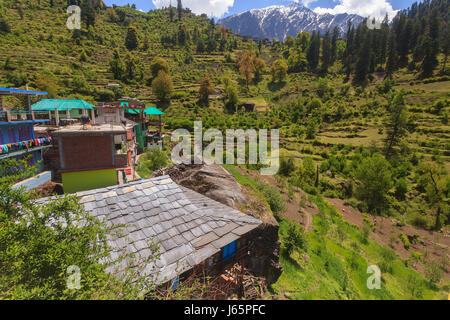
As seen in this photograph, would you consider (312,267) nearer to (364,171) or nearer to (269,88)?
(364,171)

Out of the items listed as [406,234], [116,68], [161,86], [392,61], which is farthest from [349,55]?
[116,68]

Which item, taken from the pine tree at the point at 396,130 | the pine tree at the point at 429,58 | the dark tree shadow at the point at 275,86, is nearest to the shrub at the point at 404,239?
the pine tree at the point at 396,130

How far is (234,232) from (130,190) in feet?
11.9

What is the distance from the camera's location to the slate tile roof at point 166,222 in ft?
15.9

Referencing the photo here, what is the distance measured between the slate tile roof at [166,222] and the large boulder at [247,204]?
3614 millimetres

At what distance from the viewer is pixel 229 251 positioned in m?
6.81

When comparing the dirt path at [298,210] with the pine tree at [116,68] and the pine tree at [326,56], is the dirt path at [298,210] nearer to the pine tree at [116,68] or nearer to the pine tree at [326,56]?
the pine tree at [116,68]

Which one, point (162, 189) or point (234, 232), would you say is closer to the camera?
point (234, 232)

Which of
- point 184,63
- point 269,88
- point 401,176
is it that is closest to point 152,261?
point 401,176

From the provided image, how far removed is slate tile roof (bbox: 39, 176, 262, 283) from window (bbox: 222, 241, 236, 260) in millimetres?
958

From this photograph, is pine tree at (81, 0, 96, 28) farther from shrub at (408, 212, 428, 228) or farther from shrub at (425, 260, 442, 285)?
shrub at (425, 260, 442, 285)

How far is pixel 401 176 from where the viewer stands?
2828cm

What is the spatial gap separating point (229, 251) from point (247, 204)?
6.27m

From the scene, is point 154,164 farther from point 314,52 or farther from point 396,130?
point 314,52
